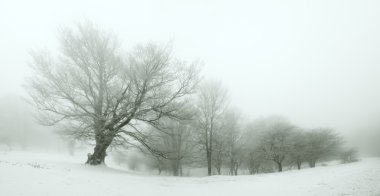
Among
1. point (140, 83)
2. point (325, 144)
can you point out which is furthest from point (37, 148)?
point (325, 144)

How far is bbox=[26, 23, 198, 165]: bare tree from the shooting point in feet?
54.8

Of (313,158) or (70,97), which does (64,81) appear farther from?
(313,158)

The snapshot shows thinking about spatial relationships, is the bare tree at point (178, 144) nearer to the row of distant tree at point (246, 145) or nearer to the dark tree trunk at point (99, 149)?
the row of distant tree at point (246, 145)

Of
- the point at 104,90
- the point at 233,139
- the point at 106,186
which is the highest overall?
the point at 104,90

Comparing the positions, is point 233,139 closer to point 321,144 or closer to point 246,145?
point 246,145

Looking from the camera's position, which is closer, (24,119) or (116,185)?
(116,185)

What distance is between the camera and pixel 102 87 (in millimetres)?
17812

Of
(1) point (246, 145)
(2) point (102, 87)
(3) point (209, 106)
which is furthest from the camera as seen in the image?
(1) point (246, 145)

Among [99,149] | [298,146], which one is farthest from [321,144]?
[99,149]

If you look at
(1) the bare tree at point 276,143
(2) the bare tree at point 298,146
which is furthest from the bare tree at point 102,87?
(2) the bare tree at point 298,146

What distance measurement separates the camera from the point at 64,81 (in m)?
16.5

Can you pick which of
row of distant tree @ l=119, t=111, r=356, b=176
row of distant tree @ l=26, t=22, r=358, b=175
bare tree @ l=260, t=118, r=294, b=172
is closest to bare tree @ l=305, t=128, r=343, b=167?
row of distant tree @ l=119, t=111, r=356, b=176

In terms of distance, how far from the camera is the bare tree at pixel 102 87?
16.7m

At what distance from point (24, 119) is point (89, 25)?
48.8 m
